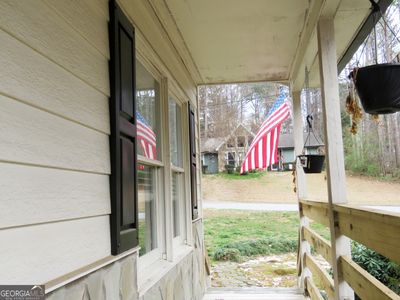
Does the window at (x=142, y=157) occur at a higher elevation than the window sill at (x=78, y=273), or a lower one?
higher

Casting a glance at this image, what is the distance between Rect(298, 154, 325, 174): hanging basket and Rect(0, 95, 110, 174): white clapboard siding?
7.00 ft

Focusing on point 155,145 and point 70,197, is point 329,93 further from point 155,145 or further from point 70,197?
point 70,197

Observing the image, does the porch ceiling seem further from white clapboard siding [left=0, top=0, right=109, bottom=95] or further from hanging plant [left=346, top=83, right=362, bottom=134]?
white clapboard siding [left=0, top=0, right=109, bottom=95]

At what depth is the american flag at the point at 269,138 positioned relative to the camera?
5344mm

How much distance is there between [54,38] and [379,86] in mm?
1609

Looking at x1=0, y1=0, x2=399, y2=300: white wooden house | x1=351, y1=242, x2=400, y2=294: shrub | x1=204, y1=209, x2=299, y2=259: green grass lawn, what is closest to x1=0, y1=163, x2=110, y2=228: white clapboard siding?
x1=0, y1=0, x2=399, y2=300: white wooden house

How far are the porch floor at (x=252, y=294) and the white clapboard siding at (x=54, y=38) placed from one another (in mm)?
3149

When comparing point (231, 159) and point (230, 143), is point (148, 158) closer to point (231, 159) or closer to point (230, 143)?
point (230, 143)

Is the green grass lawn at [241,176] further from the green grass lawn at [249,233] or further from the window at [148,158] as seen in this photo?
the window at [148,158]

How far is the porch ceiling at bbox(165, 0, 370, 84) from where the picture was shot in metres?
2.56

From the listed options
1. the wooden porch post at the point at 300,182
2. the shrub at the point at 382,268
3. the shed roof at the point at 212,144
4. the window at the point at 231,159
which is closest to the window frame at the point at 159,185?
the wooden porch post at the point at 300,182

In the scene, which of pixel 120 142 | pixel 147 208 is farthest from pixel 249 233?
pixel 120 142

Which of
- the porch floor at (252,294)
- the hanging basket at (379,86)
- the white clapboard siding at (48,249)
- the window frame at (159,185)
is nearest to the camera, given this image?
the white clapboard siding at (48,249)

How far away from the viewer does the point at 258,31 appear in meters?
3.04
